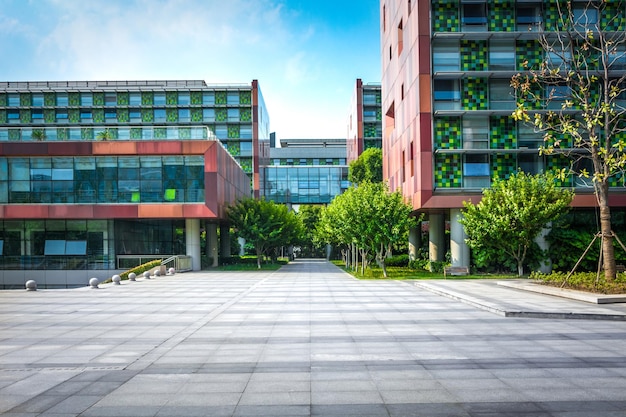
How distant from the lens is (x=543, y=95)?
35.4 m

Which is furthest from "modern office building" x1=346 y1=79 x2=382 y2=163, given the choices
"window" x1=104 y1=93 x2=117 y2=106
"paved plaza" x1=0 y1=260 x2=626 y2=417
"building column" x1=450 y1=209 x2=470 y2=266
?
"paved plaza" x1=0 y1=260 x2=626 y2=417

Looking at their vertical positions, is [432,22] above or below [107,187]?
above

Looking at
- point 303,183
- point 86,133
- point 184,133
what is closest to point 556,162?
point 184,133

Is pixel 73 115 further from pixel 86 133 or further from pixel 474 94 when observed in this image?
Result: pixel 474 94

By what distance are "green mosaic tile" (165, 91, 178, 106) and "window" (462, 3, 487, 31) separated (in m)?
52.3

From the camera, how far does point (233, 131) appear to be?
80312 millimetres

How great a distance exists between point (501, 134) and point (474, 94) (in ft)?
10.5

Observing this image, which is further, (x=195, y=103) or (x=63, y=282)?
(x=195, y=103)

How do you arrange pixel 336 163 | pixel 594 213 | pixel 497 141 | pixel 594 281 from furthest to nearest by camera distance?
pixel 336 163, pixel 594 213, pixel 497 141, pixel 594 281

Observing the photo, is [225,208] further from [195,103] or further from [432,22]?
[195,103]

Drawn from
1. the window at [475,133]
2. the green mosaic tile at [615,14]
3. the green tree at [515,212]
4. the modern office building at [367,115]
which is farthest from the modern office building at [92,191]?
the modern office building at [367,115]

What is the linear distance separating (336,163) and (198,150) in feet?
219

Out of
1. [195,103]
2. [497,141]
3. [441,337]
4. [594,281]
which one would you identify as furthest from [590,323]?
[195,103]

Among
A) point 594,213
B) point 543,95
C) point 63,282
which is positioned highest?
point 543,95
